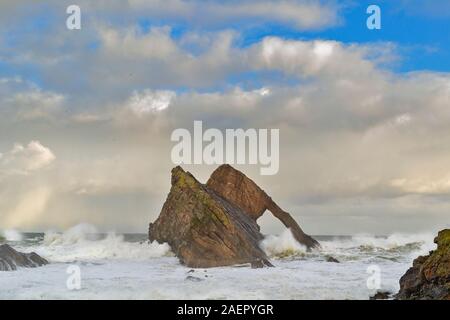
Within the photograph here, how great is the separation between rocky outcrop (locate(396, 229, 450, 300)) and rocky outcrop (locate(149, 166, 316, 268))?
45.4 feet

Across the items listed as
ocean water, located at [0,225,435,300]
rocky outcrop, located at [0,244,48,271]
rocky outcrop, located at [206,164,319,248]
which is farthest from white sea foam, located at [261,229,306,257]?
rocky outcrop, located at [0,244,48,271]

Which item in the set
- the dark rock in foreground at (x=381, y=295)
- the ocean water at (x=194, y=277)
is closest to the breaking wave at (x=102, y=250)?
the ocean water at (x=194, y=277)

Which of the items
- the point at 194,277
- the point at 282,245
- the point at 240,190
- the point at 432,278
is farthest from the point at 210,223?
the point at 432,278

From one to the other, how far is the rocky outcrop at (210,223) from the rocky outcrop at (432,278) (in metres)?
13.9

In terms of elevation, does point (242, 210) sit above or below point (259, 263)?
above

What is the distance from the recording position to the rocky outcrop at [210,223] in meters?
37.2

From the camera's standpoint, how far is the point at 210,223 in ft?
125

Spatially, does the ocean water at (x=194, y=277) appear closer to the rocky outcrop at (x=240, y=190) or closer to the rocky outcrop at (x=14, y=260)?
the rocky outcrop at (x=14, y=260)
